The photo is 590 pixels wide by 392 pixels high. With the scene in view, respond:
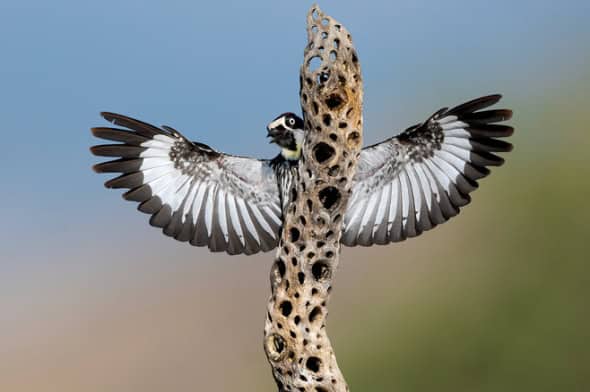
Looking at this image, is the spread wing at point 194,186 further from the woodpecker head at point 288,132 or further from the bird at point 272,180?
the woodpecker head at point 288,132

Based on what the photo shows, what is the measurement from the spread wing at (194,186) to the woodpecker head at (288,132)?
27cm

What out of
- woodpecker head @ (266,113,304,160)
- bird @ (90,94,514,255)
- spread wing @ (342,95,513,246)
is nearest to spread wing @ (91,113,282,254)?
bird @ (90,94,514,255)

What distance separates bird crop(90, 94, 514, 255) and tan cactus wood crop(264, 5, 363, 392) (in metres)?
0.44

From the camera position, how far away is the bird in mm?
6344

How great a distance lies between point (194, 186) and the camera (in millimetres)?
6562

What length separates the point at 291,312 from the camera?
5824 mm

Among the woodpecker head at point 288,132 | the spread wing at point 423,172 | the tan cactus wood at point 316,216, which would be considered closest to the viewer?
the tan cactus wood at point 316,216

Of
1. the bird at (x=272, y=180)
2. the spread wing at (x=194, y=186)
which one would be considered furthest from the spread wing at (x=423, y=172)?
the spread wing at (x=194, y=186)

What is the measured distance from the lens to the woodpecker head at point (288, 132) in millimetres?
6102

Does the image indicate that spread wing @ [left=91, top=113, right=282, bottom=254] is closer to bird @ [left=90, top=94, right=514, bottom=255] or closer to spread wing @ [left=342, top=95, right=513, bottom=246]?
bird @ [left=90, top=94, right=514, bottom=255]

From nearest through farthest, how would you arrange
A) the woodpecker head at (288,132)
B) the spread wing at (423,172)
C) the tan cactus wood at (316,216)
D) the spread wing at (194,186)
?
the tan cactus wood at (316,216) < the woodpecker head at (288,132) < the spread wing at (423,172) < the spread wing at (194,186)

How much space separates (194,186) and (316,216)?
41.7 inches
